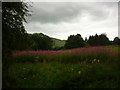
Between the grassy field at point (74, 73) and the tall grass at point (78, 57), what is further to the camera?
the tall grass at point (78, 57)

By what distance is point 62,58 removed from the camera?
9.49 m

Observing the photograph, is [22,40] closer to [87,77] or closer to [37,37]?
[87,77]

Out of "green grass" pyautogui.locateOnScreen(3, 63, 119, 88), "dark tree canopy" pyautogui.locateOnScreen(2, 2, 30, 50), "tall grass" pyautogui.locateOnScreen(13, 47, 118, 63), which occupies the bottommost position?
"green grass" pyautogui.locateOnScreen(3, 63, 119, 88)

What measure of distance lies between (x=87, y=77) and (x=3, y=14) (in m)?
4.55

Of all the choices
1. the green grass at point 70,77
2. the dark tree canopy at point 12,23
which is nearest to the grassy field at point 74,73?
the green grass at point 70,77

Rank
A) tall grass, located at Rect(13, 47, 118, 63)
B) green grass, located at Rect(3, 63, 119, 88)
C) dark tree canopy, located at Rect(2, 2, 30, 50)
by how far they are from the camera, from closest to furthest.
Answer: green grass, located at Rect(3, 63, 119, 88) → dark tree canopy, located at Rect(2, 2, 30, 50) → tall grass, located at Rect(13, 47, 118, 63)

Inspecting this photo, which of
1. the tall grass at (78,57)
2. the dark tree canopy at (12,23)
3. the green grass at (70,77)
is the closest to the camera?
the green grass at (70,77)

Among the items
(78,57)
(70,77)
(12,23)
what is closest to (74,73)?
(70,77)

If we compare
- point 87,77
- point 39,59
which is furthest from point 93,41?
point 87,77

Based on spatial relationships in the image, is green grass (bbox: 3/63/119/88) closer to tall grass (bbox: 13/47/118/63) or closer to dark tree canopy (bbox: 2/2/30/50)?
tall grass (bbox: 13/47/118/63)

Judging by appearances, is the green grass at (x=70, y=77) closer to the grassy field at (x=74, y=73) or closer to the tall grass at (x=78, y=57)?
the grassy field at (x=74, y=73)

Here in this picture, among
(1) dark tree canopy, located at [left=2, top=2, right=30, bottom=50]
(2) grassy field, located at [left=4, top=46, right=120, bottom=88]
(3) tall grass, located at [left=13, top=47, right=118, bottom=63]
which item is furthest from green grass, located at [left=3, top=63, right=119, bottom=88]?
(1) dark tree canopy, located at [left=2, top=2, right=30, bottom=50]

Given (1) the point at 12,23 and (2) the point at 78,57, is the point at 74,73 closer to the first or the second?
(2) the point at 78,57

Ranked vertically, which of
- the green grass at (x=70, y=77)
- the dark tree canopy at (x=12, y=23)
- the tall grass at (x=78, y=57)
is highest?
the dark tree canopy at (x=12, y=23)
